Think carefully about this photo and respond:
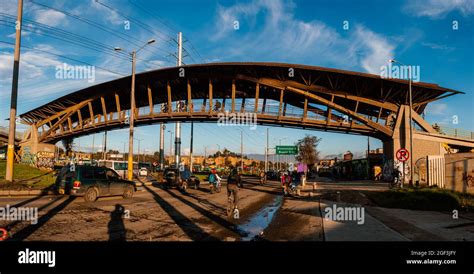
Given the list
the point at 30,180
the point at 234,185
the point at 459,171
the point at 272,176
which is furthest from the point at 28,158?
the point at 459,171

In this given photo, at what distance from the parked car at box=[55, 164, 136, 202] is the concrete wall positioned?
18.2m

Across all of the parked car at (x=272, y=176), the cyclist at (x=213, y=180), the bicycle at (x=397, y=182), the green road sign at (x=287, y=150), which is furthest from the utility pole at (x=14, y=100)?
the green road sign at (x=287, y=150)

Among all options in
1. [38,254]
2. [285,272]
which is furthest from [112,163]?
[285,272]

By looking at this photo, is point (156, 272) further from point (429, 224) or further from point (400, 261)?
point (429, 224)

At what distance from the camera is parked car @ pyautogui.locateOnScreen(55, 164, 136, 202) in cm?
1578

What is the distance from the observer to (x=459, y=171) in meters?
17.9

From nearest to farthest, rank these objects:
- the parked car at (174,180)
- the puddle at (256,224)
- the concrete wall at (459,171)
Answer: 1. the puddle at (256,224)
2. the concrete wall at (459,171)
3. the parked car at (174,180)

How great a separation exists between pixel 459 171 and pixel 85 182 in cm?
1911

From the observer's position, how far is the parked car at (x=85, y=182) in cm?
1578

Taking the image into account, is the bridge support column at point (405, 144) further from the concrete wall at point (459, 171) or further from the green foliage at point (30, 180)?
the green foliage at point (30, 180)

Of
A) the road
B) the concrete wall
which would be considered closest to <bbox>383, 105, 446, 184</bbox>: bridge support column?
the concrete wall

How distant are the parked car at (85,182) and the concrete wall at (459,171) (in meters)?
18.2

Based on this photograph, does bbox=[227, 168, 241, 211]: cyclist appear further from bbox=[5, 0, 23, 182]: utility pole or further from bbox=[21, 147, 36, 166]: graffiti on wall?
bbox=[21, 147, 36, 166]: graffiti on wall

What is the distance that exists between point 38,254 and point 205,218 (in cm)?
601
